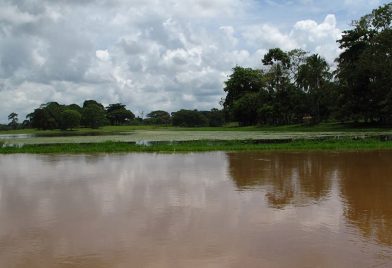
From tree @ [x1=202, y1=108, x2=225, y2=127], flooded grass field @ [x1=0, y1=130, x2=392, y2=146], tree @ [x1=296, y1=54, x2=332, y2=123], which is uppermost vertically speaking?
tree @ [x1=296, y1=54, x2=332, y2=123]

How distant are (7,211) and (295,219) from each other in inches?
243

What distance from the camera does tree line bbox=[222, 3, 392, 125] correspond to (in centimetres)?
4709

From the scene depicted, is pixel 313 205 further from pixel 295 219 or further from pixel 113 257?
pixel 113 257

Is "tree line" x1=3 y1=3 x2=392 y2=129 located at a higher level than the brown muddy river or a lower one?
higher

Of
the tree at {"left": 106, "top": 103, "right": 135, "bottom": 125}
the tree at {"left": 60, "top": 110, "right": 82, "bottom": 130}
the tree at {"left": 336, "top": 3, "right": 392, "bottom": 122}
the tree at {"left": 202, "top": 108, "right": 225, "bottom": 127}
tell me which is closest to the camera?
the tree at {"left": 336, "top": 3, "right": 392, "bottom": 122}

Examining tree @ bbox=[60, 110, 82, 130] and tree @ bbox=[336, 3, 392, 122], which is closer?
tree @ bbox=[336, 3, 392, 122]

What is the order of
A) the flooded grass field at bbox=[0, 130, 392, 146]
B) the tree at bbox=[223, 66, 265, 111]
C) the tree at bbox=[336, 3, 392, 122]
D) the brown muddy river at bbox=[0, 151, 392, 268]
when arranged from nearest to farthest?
the brown muddy river at bbox=[0, 151, 392, 268], the flooded grass field at bbox=[0, 130, 392, 146], the tree at bbox=[336, 3, 392, 122], the tree at bbox=[223, 66, 265, 111]

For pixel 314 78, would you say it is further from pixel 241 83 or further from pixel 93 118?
pixel 93 118

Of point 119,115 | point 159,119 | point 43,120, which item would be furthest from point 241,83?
point 159,119

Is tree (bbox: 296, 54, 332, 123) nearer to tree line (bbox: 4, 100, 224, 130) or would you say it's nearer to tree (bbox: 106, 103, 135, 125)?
tree line (bbox: 4, 100, 224, 130)

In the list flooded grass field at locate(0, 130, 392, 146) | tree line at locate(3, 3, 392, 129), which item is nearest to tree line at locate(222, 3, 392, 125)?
Answer: tree line at locate(3, 3, 392, 129)

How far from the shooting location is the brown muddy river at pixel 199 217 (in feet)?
22.0

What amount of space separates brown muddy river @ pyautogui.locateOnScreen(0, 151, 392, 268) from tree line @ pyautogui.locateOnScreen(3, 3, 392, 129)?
33778mm

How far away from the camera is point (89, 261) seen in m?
6.57
